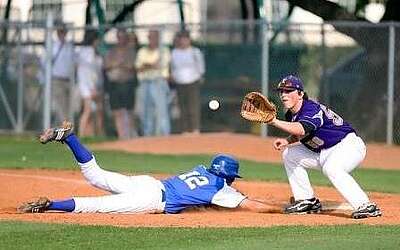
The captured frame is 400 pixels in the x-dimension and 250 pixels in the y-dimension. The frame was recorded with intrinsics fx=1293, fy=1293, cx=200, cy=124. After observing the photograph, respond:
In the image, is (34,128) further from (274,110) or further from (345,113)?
(274,110)

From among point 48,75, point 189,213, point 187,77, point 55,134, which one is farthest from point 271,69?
point 55,134

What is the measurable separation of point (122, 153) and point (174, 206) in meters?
8.93

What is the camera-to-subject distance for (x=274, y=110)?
1193 cm

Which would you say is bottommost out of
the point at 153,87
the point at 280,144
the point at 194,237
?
the point at 153,87

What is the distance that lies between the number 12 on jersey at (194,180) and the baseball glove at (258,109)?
764mm

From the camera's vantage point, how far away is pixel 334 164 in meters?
12.1

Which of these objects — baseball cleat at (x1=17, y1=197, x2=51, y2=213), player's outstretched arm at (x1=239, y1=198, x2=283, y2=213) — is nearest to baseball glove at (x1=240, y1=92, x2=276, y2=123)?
player's outstretched arm at (x1=239, y1=198, x2=283, y2=213)

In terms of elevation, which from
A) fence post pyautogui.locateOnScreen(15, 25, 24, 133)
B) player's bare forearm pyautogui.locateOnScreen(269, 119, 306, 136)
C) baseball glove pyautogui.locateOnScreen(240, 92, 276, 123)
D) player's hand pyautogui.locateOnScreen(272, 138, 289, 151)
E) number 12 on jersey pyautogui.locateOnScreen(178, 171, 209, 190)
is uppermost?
baseball glove pyautogui.locateOnScreen(240, 92, 276, 123)

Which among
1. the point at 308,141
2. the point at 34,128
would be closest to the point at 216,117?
the point at 34,128

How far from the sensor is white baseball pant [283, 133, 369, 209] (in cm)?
1200

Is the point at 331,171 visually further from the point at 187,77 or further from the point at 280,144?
the point at 187,77

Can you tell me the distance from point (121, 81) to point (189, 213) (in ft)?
41.3

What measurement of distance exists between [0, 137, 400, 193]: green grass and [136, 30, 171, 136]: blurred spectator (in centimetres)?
287

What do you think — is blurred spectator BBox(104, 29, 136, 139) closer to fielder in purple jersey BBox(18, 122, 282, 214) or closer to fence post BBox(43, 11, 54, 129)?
fence post BBox(43, 11, 54, 129)
